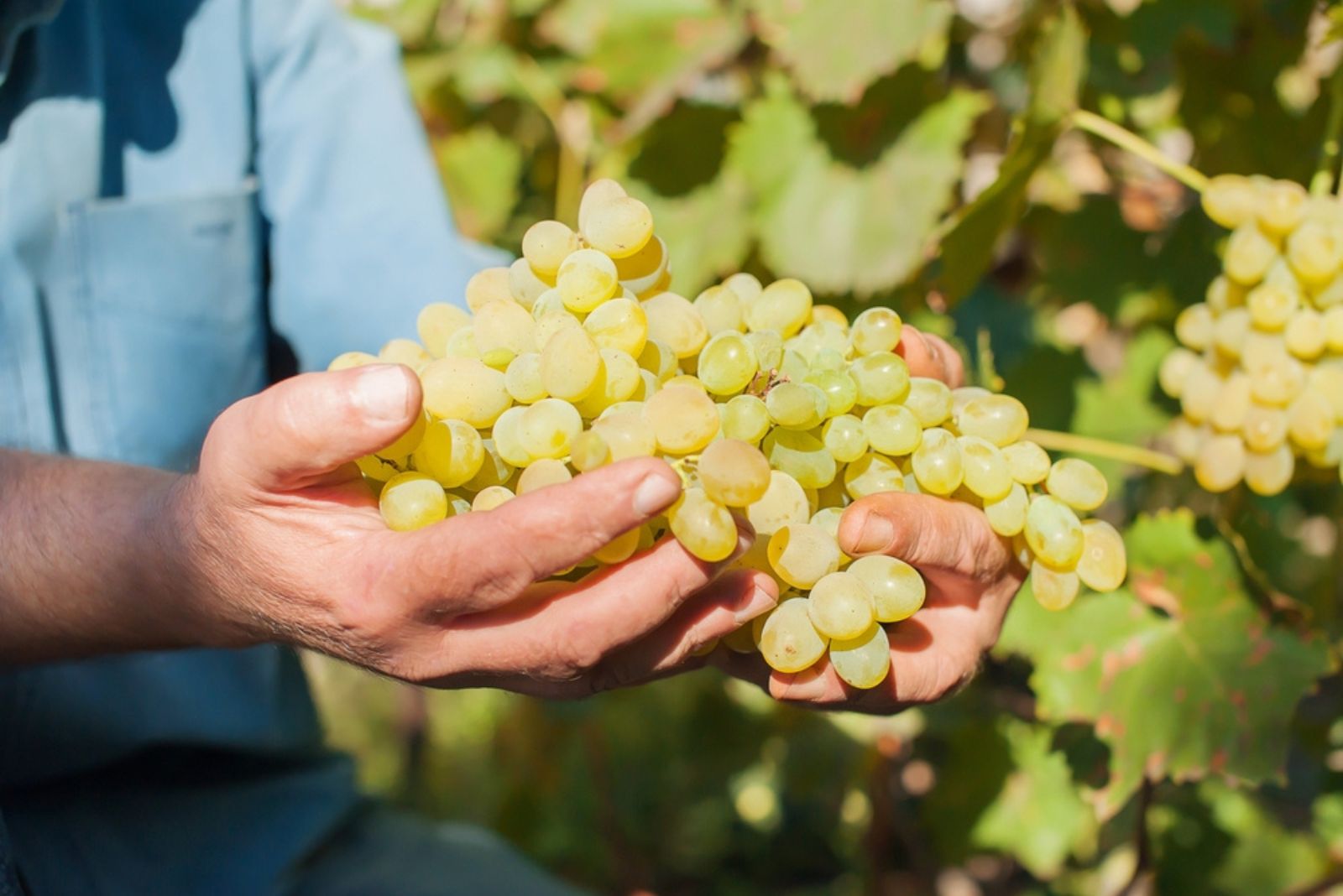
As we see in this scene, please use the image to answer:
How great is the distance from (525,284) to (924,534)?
293mm

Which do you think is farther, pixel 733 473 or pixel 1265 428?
pixel 1265 428

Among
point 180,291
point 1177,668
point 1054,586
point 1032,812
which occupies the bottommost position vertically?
point 1032,812

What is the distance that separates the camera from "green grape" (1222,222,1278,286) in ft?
2.80

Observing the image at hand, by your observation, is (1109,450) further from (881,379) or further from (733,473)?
(733,473)

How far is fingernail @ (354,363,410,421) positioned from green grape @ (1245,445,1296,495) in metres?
0.72

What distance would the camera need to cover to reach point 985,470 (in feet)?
2.18

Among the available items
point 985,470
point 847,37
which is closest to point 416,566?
point 985,470

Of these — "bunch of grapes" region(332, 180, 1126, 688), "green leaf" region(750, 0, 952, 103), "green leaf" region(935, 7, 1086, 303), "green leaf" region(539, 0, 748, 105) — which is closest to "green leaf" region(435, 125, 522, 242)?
"green leaf" region(539, 0, 748, 105)

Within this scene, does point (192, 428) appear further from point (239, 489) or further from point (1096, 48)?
point (1096, 48)

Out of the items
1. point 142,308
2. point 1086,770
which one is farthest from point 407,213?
point 1086,770

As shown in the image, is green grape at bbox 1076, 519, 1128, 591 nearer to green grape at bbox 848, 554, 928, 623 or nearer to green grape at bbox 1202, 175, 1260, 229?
green grape at bbox 848, 554, 928, 623

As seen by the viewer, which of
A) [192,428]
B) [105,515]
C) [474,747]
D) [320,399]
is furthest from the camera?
[474,747]

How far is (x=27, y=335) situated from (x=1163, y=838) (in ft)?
4.68

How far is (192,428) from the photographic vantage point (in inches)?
43.2
